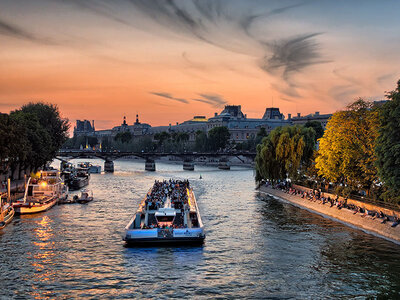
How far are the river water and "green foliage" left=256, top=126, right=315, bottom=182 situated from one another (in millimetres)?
23176

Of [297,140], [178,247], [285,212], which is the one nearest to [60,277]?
[178,247]

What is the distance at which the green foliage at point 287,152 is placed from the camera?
82775 millimetres

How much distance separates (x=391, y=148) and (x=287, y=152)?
40002 millimetres

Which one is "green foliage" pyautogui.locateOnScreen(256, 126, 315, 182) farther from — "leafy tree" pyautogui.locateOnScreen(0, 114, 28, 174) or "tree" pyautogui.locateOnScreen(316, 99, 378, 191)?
"leafy tree" pyautogui.locateOnScreen(0, 114, 28, 174)

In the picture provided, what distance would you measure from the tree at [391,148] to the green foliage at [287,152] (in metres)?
34.5

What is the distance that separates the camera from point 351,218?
180 ft

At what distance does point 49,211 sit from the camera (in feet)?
217

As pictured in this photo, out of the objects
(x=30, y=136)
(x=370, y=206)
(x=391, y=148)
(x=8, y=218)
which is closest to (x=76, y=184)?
(x=30, y=136)

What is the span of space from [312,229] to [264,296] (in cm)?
2285

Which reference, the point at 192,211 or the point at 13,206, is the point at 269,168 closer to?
the point at 192,211

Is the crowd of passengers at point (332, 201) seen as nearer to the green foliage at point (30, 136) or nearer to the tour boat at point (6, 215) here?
the tour boat at point (6, 215)

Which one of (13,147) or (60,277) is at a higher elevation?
(13,147)

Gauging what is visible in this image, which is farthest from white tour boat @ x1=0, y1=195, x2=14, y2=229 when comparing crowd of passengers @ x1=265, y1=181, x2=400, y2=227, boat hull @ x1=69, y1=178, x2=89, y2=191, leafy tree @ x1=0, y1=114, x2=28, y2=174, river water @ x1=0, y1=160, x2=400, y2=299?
boat hull @ x1=69, y1=178, x2=89, y2=191

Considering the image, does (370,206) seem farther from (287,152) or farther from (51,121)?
(51,121)
